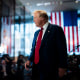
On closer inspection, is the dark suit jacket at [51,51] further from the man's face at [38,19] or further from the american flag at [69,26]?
the american flag at [69,26]

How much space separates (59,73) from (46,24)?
54 centimetres

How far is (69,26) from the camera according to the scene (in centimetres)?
923

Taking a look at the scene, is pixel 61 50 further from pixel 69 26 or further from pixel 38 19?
pixel 69 26

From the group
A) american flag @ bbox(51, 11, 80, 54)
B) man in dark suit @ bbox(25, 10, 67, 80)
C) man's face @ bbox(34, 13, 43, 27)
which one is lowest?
man in dark suit @ bbox(25, 10, 67, 80)

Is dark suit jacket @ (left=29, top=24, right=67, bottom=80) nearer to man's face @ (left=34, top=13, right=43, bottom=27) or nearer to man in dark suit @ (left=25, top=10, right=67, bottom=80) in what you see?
man in dark suit @ (left=25, top=10, right=67, bottom=80)

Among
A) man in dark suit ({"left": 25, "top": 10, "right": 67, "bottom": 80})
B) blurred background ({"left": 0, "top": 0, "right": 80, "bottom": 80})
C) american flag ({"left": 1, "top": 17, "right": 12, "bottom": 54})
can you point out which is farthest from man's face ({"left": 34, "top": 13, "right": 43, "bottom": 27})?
american flag ({"left": 1, "top": 17, "right": 12, "bottom": 54})

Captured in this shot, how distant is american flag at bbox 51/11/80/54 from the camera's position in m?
9.20

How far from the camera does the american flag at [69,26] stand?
9.20 meters

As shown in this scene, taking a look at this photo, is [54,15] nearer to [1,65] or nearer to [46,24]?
[1,65]

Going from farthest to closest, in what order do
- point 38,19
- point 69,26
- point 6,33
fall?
point 69,26 → point 6,33 → point 38,19

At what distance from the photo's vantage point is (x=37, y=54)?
57.9 inches

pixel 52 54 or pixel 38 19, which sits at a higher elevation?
pixel 38 19

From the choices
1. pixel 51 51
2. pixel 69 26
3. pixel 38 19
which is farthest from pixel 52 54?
pixel 69 26

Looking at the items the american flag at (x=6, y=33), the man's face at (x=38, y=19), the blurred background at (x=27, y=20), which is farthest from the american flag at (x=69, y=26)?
the man's face at (x=38, y=19)
